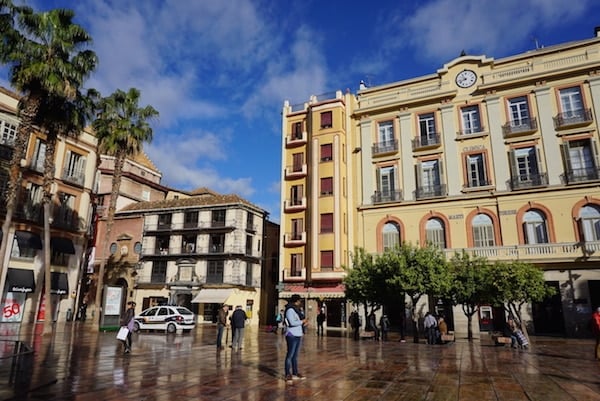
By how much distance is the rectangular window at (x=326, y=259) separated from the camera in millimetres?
31250

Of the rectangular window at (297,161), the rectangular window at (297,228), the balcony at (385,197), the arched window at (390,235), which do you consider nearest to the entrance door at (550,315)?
the arched window at (390,235)

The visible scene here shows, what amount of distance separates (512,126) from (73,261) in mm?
33441

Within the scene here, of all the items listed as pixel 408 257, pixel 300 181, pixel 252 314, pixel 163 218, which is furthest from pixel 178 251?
pixel 408 257

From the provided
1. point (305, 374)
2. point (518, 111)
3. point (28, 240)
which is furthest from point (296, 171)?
point (305, 374)

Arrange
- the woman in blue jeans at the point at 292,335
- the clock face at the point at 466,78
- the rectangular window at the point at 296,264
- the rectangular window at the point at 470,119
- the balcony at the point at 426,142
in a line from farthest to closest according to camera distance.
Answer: the rectangular window at the point at 296,264 < the clock face at the point at 466,78 < the balcony at the point at 426,142 < the rectangular window at the point at 470,119 < the woman in blue jeans at the point at 292,335

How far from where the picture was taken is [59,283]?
99.5 feet

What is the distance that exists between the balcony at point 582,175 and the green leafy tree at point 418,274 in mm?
11250

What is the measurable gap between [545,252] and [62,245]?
32.5 meters

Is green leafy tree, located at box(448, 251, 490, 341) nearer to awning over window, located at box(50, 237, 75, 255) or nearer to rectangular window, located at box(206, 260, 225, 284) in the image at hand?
rectangular window, located at box(206, 260, 225, 284)

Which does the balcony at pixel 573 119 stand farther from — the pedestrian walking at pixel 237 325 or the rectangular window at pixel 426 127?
the pedestrian walking at pixel 237 325

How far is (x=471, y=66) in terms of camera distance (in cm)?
2983

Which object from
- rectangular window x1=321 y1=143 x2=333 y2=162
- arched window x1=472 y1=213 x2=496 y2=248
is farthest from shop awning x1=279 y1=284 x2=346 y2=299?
rectangular window x1=321 y1=143 x2=333 y2=162

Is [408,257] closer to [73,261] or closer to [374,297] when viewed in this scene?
[374,297]

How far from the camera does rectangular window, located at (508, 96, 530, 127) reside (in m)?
27.7
